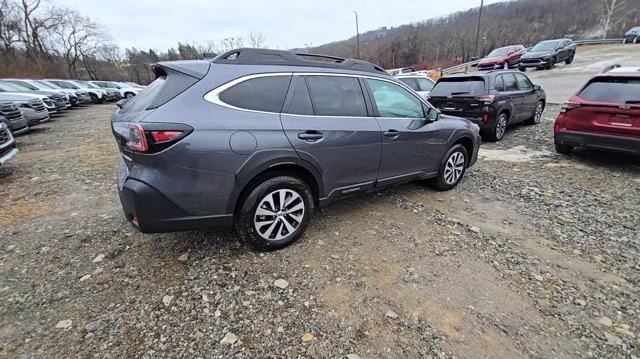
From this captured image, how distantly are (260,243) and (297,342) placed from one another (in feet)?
3.39

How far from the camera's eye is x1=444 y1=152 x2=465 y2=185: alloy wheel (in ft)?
14.5

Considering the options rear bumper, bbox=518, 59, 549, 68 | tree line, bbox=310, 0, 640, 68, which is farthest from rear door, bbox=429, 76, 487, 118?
tree line, bbox=310, 0, 640, 68

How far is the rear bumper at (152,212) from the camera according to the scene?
2.38m

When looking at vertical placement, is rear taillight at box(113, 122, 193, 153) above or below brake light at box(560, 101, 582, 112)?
above

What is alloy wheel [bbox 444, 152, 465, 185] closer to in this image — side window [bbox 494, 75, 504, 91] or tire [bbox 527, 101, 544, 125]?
side window [bbox 494, 75, 504, 91]

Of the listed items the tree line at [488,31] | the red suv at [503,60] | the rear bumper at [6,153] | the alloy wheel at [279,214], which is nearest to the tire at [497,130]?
the alloy wheel at [279,214]

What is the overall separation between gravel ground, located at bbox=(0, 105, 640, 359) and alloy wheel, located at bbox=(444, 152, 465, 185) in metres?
0.36

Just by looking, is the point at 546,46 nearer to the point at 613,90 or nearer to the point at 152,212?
the point at 613,90

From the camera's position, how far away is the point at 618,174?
4965 millimetres

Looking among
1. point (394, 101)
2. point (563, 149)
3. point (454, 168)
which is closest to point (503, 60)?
point (563, 149)

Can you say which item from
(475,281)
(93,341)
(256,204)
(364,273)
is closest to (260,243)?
(256,204)

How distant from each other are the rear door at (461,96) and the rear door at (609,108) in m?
1.79

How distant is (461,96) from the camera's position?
704 centimetres

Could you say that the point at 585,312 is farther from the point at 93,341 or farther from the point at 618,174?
the point at 618,174
